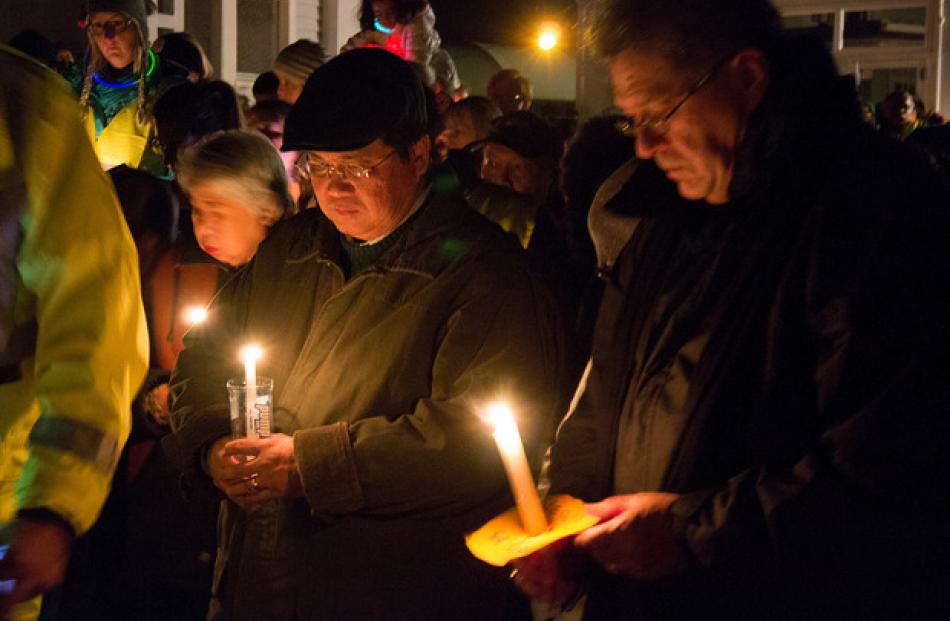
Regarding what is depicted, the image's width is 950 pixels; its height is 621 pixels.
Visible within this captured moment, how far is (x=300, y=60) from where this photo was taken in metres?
6.73

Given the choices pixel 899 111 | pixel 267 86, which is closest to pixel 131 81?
pixel 267 86

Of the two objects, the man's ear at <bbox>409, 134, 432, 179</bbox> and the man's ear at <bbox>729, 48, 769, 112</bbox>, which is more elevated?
the man's ear at <bbox>729, 48, 769, 112</bbox>

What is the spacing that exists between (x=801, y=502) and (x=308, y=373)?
1.46 meters

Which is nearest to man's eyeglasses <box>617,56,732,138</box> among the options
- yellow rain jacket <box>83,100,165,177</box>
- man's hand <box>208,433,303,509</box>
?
man's hand <box>208,433,303,509</box>

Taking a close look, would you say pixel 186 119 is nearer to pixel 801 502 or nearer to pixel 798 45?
pixel 798 45

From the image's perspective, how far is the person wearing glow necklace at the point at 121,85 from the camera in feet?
18.7

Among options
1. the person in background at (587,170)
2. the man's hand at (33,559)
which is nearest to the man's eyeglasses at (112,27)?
the person in background at (587,170)

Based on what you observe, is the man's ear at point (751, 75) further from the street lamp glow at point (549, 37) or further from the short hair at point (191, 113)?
the street lamp glow at point (549, 37)

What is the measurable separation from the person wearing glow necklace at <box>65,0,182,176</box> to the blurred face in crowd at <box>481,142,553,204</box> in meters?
1.90

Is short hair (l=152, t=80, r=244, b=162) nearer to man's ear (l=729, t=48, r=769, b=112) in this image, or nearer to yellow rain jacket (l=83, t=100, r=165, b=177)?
yellow rain jacket (l=83, t=100, r=165, b=177)

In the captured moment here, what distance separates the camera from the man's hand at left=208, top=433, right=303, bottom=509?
2.58 m

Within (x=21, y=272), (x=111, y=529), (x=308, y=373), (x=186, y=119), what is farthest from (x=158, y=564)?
(x=21, y=272)

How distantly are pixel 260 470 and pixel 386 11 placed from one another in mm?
5293

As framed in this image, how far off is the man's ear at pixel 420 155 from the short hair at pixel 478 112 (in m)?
3.78
